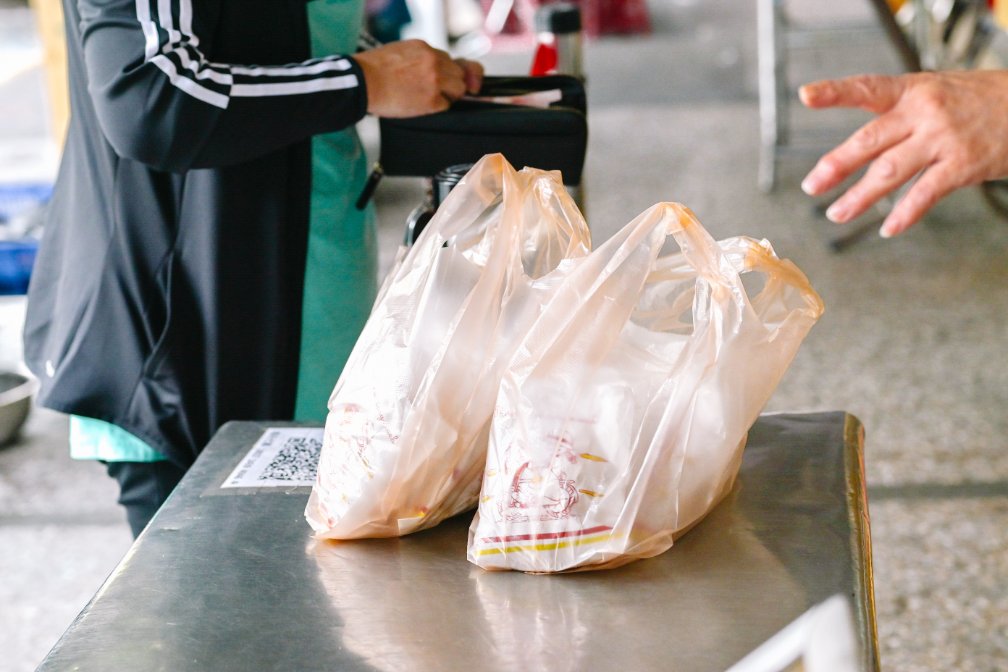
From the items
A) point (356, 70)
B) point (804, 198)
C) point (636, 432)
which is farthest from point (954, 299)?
point (636, 432)

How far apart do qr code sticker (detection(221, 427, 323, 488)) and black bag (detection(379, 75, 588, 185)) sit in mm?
393

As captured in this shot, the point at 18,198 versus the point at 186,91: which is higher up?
the point at 186,91

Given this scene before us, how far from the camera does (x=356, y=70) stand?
120 centimetres

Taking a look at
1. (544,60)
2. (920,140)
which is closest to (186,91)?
(920,140)

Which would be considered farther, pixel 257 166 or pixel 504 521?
pixel 257 166

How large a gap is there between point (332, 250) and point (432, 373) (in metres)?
0.60

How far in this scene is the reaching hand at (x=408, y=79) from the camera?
1247 millimetres

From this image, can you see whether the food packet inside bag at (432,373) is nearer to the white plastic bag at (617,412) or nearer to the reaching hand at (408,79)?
the white plastic bag at (617,412)

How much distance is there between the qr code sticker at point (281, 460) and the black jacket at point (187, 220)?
205 mm

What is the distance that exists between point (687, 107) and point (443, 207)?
5092mm

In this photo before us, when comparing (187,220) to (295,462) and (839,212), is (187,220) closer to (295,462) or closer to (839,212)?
(295,462)

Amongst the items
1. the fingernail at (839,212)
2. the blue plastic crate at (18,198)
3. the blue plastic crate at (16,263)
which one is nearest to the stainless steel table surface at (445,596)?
the fingernail at (839,212)

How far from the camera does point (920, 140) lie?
1002 mm

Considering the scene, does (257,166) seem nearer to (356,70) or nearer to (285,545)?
(356,70)
